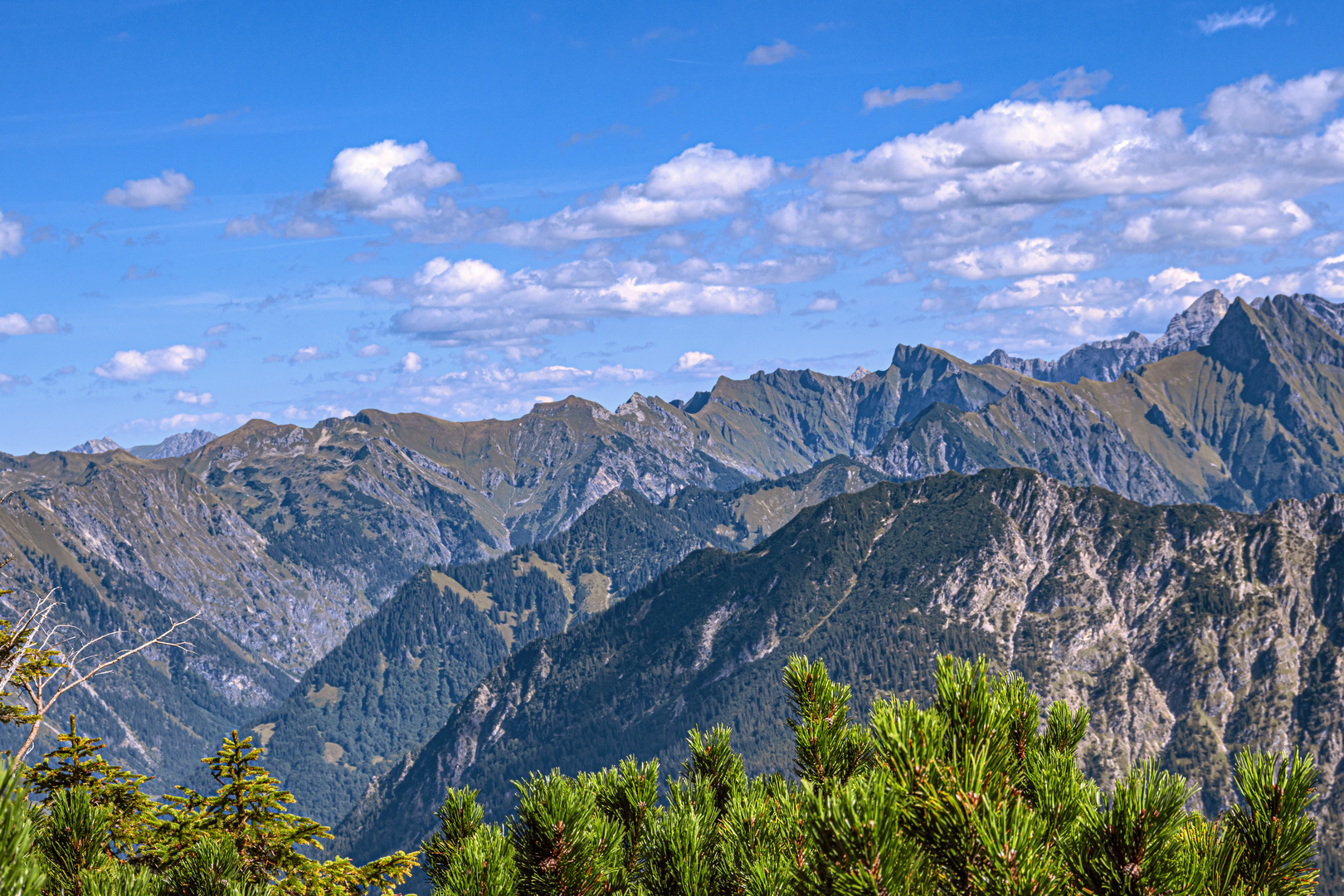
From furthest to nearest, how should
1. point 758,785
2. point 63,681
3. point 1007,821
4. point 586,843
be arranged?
point 63,681 < point 758,785 < point 586,843 < point 1007,821

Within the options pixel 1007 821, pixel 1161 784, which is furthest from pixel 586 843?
pixel 1161 784

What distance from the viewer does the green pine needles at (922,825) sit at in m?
7.82

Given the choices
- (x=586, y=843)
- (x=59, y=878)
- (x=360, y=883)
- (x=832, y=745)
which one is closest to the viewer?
(x=59, y=878)

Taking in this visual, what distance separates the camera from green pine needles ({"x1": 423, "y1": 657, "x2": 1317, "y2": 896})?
782cm

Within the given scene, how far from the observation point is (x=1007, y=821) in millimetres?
7691

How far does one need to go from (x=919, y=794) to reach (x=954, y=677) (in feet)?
3.79

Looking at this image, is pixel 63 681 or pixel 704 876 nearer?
pixel 704 876

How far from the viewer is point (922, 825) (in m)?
8.09

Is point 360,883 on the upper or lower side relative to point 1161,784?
lower

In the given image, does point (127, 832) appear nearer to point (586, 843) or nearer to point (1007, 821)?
point (586, 843)

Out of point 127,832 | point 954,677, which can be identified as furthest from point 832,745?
point 127,832

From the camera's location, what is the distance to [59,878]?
9867mm

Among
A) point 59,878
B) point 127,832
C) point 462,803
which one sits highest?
point 59,878

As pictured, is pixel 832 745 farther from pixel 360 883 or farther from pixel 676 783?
pixel 360 883
